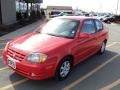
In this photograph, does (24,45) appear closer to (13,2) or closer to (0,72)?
(0,72)

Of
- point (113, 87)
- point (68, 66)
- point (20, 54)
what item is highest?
point (20, 54)

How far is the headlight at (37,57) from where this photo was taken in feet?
17.8

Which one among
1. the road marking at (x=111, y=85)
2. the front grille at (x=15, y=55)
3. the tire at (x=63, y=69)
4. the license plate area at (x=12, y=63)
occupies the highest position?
the front grille at (x=15, y=55)

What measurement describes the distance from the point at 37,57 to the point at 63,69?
918 millimetres

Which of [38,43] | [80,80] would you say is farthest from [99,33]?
[38,43]

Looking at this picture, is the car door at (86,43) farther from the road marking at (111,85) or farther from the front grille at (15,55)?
the front grille at (15,55)

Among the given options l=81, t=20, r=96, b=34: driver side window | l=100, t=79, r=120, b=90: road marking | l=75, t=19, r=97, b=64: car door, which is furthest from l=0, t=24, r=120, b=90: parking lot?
l=81, t=20, r=96, b=34: driver side window

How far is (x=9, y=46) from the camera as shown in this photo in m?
6.18

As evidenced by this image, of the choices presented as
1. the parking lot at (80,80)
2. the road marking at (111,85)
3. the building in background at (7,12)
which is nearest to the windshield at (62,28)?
the parking lot at (80,80)

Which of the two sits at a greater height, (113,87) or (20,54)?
(20,54)

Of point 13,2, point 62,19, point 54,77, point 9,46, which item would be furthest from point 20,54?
point 13,2

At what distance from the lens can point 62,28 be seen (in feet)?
22.7

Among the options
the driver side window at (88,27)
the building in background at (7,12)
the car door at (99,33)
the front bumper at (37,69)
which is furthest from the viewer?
the building in background at (7,12)

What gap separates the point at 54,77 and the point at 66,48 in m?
0.79
